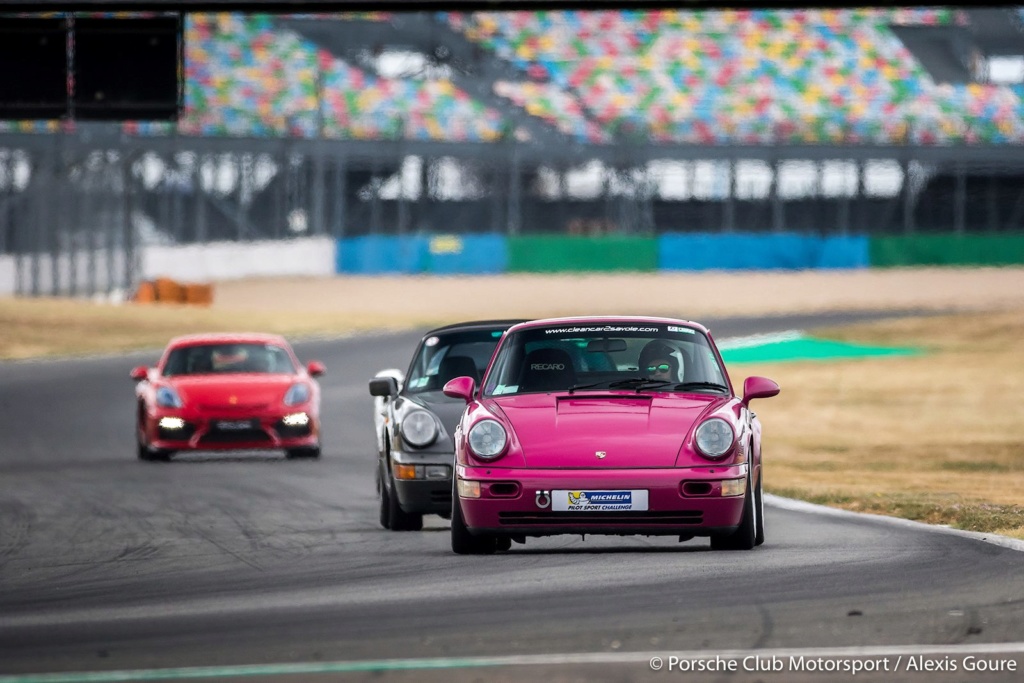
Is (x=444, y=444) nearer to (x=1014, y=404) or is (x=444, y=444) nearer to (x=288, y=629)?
(x=288, y=629)

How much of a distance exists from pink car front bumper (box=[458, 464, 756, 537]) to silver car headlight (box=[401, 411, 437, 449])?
1.77 metres

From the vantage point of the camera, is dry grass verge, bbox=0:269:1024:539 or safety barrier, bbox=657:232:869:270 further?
safety barrier, bbox=657:232:869:270

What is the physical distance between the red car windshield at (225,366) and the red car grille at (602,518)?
857 centimetres

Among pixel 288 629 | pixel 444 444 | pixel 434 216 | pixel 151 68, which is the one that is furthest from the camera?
pixel 434 216

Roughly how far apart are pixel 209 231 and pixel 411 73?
8.83 m

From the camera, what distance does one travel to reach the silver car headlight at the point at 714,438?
9.32 meters

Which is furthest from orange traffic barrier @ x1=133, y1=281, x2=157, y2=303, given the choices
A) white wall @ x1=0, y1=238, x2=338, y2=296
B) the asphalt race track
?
the asphalt race track

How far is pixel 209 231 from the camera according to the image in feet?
204

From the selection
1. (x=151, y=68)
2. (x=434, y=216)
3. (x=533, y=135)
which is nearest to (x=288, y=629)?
(x=151, y=68)

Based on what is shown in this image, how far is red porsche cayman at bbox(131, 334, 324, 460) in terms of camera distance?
54.5 ft

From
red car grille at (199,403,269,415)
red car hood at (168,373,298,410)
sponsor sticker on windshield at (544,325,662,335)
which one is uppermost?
sponsor sticker on windshield at (544,325,662,335)

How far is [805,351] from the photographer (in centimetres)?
3778

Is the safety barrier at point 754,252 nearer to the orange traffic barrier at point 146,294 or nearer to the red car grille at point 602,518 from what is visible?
the orange traffic barrier at point 146,294

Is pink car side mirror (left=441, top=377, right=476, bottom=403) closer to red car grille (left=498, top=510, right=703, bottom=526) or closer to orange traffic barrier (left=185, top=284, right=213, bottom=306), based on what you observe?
red car grille (left=498, top=510, right=703, bottom=526)
